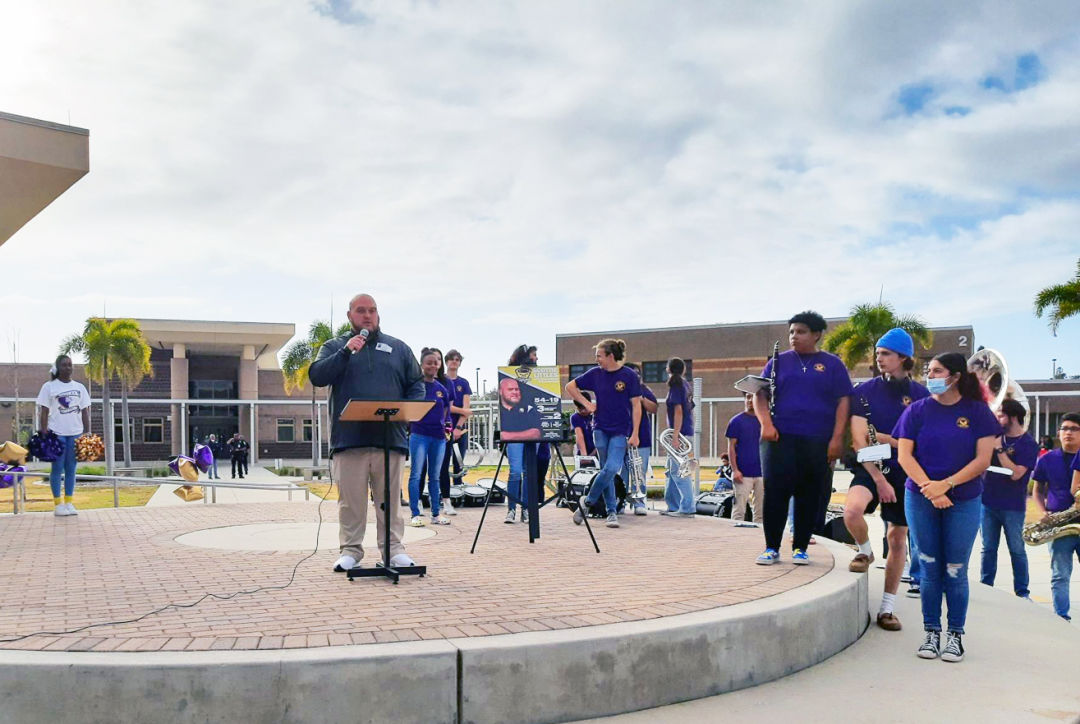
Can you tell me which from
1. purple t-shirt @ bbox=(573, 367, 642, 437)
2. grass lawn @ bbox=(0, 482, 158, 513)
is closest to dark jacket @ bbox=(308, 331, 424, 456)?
purple t-shirt @ bbox=(573, 367, 642, 437)

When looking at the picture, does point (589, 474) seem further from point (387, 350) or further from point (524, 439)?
point (387, 350)

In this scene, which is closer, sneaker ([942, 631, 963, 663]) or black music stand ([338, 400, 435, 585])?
sneaker ([942, 631, 963, 663])

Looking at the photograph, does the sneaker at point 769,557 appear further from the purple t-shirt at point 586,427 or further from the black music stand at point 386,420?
the purple t-shirt at point 586,427

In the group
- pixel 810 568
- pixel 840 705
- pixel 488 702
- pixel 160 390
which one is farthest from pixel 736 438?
pixel 160 390

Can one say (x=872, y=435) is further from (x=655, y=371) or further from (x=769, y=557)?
(x=655, y=371)

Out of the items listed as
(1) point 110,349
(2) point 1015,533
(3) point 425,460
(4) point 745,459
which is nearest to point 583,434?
(4) point 745,459

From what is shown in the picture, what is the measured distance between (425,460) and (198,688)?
630cm

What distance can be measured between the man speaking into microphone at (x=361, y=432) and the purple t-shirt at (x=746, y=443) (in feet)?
16.4

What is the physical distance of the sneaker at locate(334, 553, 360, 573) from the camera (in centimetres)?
624

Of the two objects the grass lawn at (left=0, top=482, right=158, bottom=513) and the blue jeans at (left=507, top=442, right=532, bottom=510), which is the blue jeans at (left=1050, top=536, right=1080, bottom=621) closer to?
the blue jeans at (left=507, top=442, right=532, bottom=510)

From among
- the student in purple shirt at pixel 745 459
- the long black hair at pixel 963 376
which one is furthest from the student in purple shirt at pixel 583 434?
the long black hair at pixel 963 376

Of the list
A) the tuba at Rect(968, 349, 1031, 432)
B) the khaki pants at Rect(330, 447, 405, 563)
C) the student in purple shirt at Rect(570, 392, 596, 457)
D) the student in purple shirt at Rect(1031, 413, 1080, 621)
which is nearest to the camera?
the khaki pants at Rect(330, 447, 405, 563)

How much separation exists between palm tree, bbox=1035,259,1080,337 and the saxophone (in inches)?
1027

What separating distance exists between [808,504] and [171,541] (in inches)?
236
